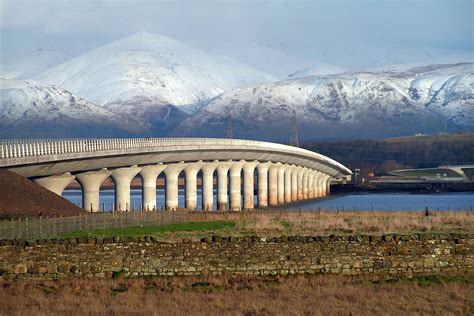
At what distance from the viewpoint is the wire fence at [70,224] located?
48875mm

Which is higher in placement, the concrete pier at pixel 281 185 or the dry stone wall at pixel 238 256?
the concrete pier at pixel 281 185

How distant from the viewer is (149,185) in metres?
109

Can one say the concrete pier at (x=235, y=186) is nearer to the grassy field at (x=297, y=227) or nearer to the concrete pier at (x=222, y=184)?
the concrete pier at (x=222, y=184)

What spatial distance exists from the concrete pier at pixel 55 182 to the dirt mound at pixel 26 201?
40.1 ft

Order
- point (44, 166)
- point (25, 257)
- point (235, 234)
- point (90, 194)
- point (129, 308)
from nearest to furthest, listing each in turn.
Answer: point (129, 308), point (25, 257), point (235, 234), point (44, 166), point (90, 194)

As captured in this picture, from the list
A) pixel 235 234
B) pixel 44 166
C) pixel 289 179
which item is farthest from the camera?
pixel 289 179

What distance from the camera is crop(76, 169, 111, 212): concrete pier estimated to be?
93.7 metres

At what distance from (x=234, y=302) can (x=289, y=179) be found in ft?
401

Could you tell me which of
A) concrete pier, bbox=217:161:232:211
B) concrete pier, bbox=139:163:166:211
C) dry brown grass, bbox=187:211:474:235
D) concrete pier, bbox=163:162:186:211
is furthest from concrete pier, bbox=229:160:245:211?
dry brown grass, bbox=187:211:474:235

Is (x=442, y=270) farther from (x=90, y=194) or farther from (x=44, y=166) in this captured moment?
(x=90, y=194)

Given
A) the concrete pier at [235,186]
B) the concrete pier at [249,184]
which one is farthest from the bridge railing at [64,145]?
the concrete pier at [249,184]

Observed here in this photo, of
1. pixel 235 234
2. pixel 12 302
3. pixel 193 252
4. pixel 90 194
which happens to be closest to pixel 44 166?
pixel 90 194

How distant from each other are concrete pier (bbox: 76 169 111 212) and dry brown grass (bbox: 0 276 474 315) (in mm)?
50906

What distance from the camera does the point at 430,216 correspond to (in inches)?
2579
